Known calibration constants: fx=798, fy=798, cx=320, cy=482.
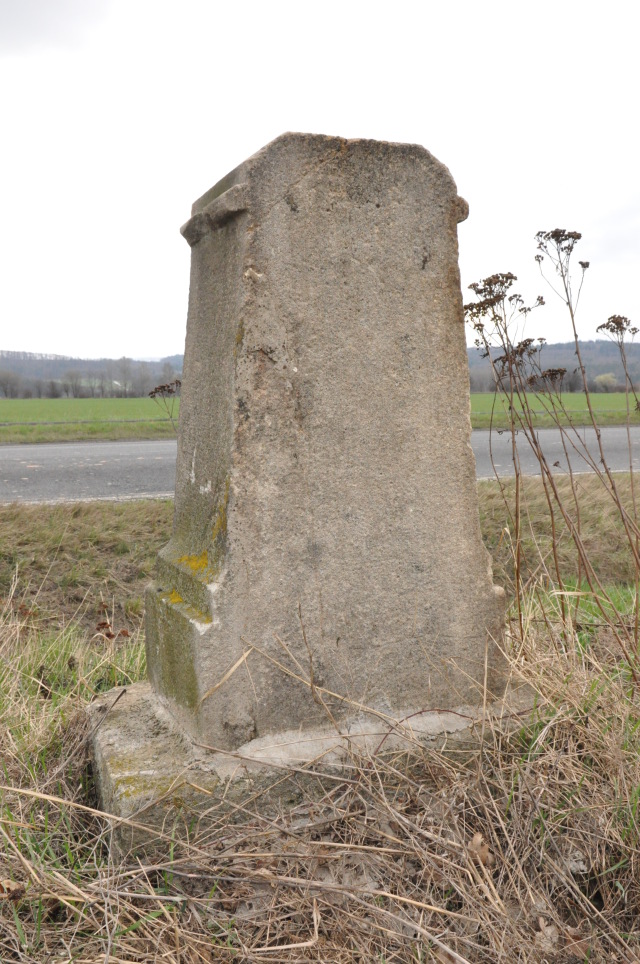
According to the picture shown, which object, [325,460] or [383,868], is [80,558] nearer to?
[325,460]

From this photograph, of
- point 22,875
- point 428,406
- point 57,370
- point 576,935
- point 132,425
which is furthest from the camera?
point 57,370

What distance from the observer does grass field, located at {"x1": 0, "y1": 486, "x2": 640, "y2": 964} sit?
165cm

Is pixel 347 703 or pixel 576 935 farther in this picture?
pixel 347 703

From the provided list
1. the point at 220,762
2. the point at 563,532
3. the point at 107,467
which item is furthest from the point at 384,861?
the point at 107,467

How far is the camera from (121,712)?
2.33m

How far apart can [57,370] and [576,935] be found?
6551cm

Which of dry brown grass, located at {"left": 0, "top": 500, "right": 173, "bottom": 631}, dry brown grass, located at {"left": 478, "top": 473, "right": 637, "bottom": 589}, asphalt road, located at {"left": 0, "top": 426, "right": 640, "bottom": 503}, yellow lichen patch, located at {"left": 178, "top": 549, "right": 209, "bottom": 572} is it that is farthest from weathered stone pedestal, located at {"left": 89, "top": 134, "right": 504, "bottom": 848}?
asphalt road, located at {"left": 0, "top": 426, "right": 640, "bottom": 503}

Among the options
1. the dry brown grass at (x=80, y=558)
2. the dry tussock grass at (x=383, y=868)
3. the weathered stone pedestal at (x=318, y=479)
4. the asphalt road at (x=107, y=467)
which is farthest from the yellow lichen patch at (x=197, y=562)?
the asphalt road at (x=107, y=467)

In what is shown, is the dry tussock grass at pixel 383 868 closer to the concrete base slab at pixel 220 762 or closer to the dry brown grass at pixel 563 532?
the concrete base slab at pixel 220 762

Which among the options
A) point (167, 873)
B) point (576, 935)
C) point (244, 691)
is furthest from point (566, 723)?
point (167, 873)

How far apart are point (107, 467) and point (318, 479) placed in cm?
694

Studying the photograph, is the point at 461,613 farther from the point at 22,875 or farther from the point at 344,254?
the point at 22,875

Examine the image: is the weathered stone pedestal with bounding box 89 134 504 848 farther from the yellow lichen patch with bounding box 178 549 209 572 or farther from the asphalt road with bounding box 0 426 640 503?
the asphalt road with bounding box 0 426 640 503

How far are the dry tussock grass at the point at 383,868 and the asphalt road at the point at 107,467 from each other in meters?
3.14
